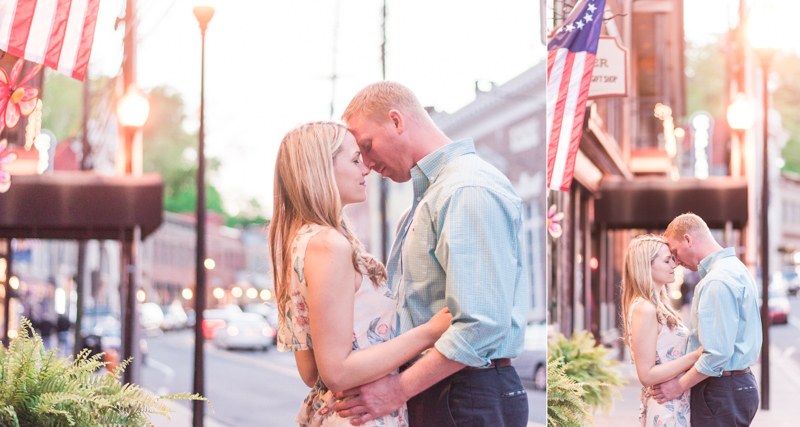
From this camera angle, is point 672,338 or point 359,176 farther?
point 672,338

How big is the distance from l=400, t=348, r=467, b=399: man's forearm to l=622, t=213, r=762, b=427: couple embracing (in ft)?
4.88

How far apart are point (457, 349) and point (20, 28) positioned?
9.46 ft

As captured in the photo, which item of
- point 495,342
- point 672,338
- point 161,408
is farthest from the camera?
point 672,338

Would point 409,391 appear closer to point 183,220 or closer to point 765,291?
point 765,291

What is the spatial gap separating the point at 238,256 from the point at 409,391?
3401 centimetres

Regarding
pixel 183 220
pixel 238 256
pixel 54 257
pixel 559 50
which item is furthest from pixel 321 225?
pixel 238 256

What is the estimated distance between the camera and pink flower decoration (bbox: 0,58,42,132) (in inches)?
158

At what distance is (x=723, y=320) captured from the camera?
3.21 meters

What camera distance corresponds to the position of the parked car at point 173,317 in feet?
75.5

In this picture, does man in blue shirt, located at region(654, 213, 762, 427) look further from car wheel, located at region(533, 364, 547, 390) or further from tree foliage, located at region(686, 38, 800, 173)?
tree foliage, located at region(686, 38, 800, 173)

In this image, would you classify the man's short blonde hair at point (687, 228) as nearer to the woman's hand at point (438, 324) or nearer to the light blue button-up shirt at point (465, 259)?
the light blue button-up shirt at point (465, 259)

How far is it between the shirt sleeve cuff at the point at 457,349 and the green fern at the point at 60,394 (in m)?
1.29

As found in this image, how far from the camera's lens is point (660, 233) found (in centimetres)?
363

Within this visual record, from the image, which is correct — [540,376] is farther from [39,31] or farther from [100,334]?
[100,334]
